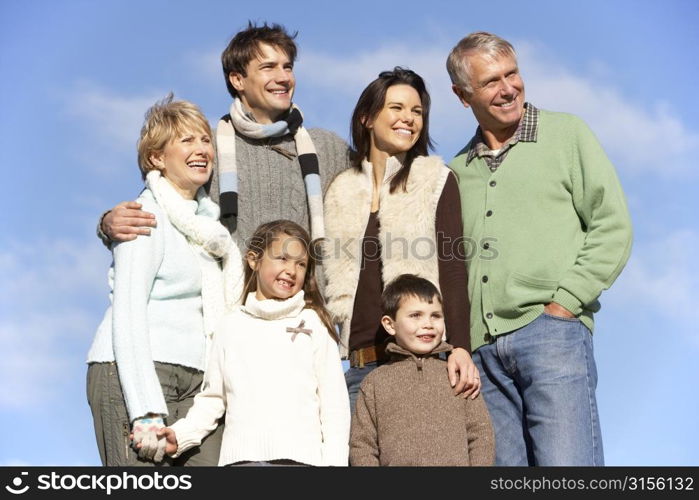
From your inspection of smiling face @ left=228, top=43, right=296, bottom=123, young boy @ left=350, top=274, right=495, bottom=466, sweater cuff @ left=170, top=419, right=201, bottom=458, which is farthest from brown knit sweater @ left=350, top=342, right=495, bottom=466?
smiling face @ left=228, top=43, right=296, bottom=123

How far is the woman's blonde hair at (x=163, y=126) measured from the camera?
650 centimetres

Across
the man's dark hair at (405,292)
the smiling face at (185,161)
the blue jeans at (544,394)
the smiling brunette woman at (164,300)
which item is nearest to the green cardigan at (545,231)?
the blue jeans at (544,394)

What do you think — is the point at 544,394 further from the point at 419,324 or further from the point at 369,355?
the point at 369,355

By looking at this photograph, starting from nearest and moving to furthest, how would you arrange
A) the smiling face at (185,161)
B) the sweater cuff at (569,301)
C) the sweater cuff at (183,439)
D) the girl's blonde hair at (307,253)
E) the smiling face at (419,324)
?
1. the sweater cuff at (183,439)
2. the smiling face at (419,324)
3. the girl's blonde hair at (307,253)
4. the sweater cuff at (569,301)
5. the smiling face at (185,161)

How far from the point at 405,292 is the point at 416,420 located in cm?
76

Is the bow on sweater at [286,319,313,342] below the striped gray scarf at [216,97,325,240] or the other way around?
below

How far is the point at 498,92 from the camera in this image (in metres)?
6.81

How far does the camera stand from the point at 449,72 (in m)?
7.12

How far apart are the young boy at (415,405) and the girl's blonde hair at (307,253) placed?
0.38m

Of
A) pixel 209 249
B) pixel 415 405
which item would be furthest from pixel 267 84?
pixel 415 405

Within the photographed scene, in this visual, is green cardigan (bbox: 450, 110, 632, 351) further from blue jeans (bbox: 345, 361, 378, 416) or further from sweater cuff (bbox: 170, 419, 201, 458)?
sweater cuff (bbox: 170, 419, 201, 458)

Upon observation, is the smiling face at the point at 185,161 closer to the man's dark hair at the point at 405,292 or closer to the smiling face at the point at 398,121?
the smiling face at the point at 398,121

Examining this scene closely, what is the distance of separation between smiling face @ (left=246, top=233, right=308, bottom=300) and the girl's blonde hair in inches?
1.1

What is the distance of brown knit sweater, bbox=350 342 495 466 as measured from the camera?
585 centimetres
